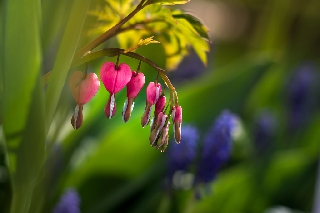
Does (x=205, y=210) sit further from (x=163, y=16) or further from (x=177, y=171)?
(x=163, y=16)

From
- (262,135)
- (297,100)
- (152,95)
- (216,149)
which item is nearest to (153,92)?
(152,95)

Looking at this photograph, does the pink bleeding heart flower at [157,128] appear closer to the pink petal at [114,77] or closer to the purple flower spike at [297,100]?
the pink petal at [114,77]

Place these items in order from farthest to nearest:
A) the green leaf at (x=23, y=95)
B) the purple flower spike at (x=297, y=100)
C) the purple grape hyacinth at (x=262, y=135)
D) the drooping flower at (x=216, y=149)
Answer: the purple flower spike at (x=297, y=100) → the purple grape hyacinth at (x=262, y=135) → the drooping flower at (x=216, y=149) → the green leaf at (x=23, y=95)

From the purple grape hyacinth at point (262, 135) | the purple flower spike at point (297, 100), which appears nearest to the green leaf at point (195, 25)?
the purple grape hyacinth at point (262, 135)

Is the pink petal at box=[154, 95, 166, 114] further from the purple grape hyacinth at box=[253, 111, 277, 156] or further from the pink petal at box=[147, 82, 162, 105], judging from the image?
the purple grape hyacinth at box=[253, 111, 277, 156]

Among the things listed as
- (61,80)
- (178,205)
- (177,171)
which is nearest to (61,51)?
(61,80)

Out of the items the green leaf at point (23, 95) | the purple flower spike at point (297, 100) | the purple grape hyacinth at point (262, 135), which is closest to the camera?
the green leaf at point (23, 95)
